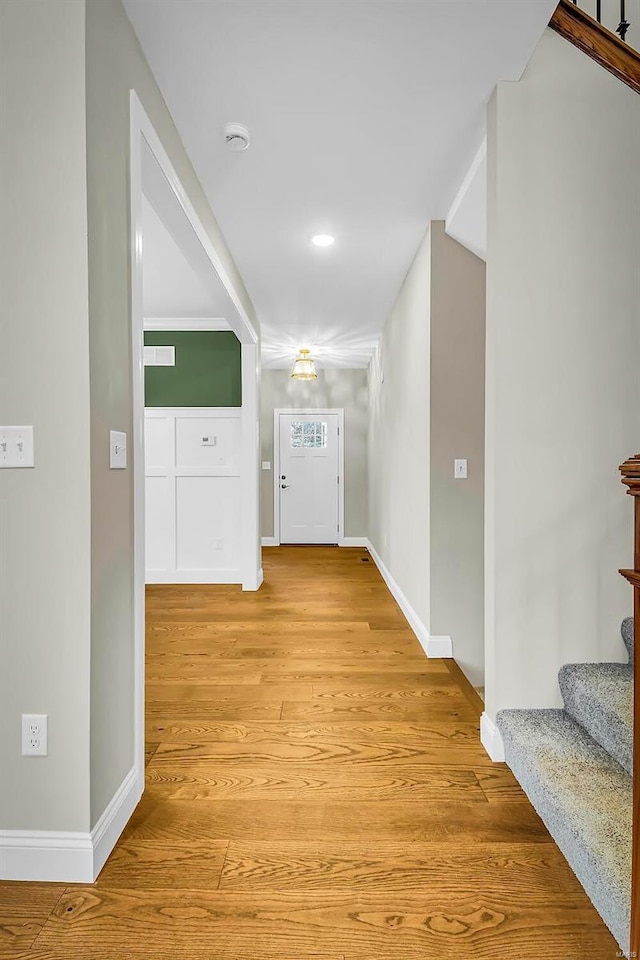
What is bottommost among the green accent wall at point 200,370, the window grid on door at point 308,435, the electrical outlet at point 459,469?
the electrical outlet at point 459,469

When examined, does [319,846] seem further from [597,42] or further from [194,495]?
[194,495]

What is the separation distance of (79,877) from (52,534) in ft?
2.99

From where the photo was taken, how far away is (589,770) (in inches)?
64.8

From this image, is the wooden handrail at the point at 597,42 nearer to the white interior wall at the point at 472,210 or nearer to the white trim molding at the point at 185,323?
the white interior wall at the point at 472,210

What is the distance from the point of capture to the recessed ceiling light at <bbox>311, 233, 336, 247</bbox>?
3396 millimetres

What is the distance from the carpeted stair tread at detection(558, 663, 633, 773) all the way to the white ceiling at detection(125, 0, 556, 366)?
7.08ft

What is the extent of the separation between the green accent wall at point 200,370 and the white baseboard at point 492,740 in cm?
380

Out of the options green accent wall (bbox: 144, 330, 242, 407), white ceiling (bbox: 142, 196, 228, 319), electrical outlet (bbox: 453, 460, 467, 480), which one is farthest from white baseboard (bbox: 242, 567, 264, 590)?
electrical outlet (bbox: 453, 460, 467, 480)

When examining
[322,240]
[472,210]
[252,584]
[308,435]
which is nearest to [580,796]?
[472,210]

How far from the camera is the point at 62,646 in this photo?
1.45 metres

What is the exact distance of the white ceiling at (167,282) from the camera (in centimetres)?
327

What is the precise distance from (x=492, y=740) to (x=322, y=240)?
2.91m

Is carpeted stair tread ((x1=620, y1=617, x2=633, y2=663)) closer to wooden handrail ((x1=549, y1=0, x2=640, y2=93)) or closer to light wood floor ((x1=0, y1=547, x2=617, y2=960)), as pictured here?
light wood floor ((x1=0, y1=547, x2=617, y2=960))

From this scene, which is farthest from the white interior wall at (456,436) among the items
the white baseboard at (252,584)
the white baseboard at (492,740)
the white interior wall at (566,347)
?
the white baseboard at (252,584)
